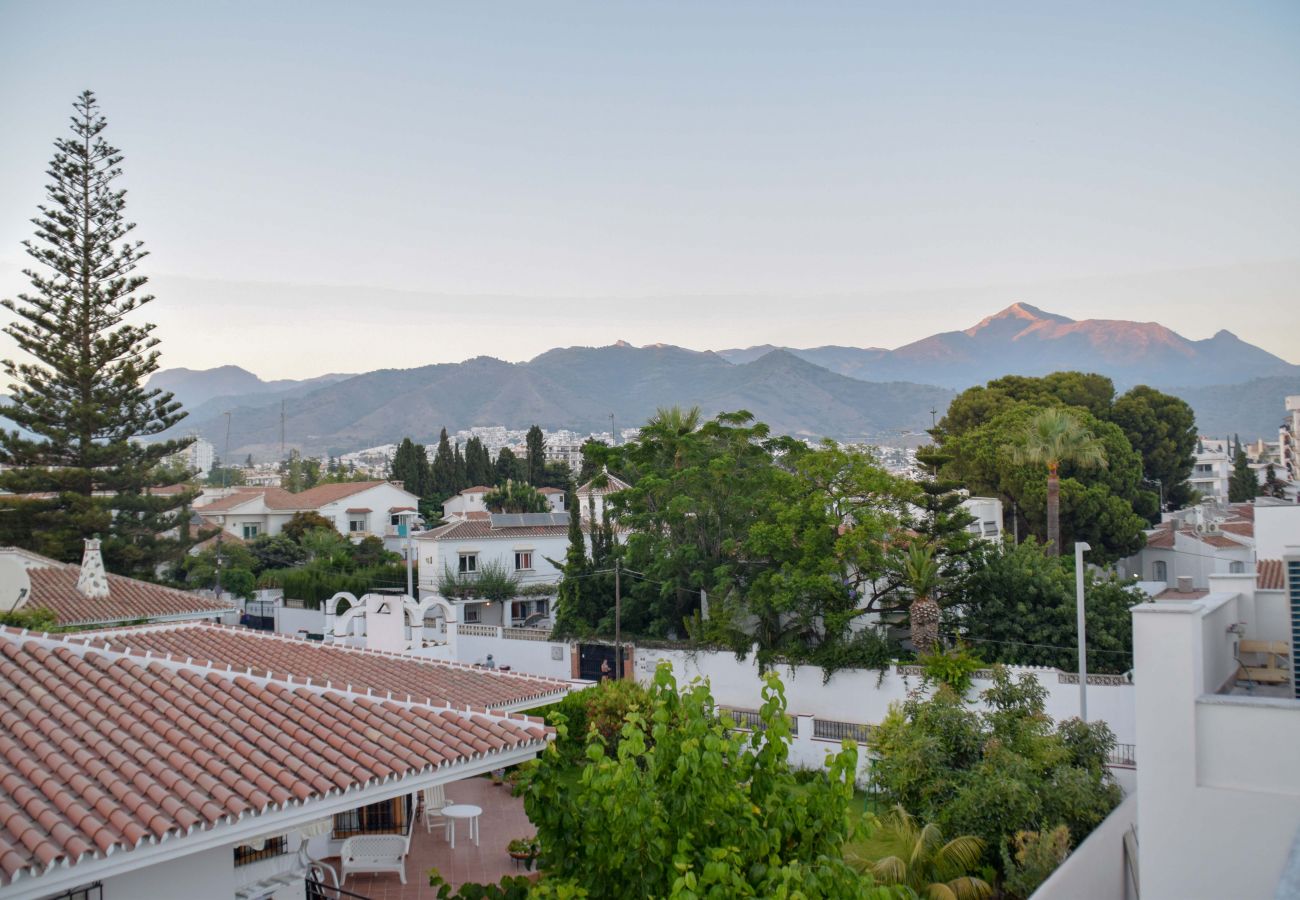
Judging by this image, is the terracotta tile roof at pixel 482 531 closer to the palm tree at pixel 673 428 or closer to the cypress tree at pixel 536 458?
the palm tree at pixel 673 428

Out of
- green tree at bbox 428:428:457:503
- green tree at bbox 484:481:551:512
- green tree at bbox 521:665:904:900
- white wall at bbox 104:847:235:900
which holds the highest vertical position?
green tree at bbox 428:428:457:503

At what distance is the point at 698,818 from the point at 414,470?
177 feet

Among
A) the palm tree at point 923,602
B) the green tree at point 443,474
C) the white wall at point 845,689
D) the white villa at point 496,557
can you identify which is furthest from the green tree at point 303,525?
the palm tree at point 923,602

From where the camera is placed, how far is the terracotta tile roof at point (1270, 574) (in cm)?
1372

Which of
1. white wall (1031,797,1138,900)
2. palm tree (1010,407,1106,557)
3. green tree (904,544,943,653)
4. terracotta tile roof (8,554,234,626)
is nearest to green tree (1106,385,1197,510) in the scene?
palm tree (1010,407,1106,557)

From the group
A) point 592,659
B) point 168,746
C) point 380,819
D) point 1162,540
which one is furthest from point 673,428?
point 168,746

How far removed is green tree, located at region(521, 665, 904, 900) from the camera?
4766 millimetres

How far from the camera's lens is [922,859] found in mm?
10234

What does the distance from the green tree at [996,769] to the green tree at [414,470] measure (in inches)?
1812

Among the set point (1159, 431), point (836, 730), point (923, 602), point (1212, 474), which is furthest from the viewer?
point (1212, 474)

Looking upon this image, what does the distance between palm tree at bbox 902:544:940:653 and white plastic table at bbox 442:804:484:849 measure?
33.9 ft

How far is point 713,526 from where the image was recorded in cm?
2388

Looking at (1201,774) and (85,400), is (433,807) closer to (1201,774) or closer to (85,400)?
(1201,774)

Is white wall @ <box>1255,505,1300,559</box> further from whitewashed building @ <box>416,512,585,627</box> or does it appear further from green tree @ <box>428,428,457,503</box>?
green tree @ <box>428,428,457,503</box>
